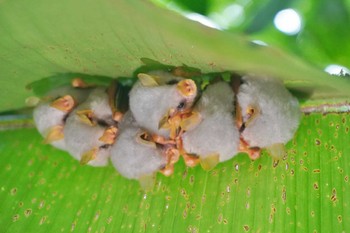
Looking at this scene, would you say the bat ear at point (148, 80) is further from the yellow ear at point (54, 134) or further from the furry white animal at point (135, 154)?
the yellow ear at point (54, 134)

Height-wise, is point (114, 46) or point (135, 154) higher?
point (114, 46)

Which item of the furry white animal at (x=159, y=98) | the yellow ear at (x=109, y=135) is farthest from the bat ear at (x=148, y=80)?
the yellow ear at (x=109, y=135)

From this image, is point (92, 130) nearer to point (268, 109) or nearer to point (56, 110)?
point (56, 110)

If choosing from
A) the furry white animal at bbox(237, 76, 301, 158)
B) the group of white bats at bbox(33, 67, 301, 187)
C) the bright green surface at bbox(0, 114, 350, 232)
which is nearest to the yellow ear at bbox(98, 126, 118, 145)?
the group of white bats at bbox(33, 67, 301, 187)

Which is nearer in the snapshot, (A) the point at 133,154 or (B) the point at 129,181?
(A) the point at 133,154

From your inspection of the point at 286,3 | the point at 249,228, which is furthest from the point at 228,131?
the point at 286,3

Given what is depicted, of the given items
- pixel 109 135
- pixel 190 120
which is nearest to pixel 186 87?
pixel 190 120
